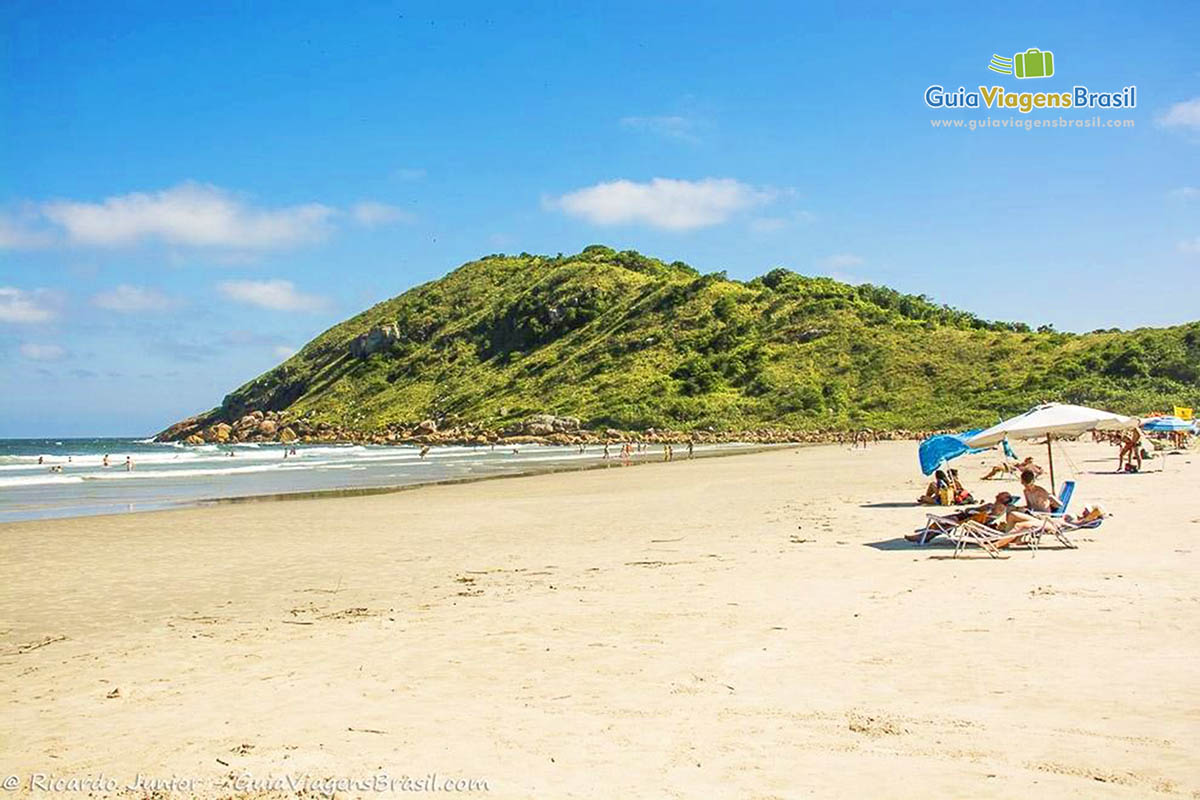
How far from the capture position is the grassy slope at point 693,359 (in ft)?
224

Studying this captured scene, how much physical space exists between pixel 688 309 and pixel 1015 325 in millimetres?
34060

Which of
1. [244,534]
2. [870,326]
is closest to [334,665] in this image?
[244,534]

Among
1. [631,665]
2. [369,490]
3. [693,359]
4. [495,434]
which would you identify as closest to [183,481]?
[369,490]

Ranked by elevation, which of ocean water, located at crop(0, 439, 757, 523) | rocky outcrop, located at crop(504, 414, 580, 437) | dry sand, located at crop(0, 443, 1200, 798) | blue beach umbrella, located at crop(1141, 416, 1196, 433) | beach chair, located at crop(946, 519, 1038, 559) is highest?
rocky outcrop, located at crop(504, 414, 580, 437)

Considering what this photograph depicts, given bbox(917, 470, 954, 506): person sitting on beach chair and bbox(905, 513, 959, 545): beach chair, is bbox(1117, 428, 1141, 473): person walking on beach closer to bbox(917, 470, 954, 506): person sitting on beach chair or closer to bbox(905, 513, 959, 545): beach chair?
bbox(917, 470, 954, 506): person sitting on beach chair

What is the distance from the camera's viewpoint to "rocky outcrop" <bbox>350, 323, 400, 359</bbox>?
127375mm

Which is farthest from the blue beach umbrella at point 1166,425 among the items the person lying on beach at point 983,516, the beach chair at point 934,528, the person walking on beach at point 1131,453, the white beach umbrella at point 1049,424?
the beach chair at point 934,528

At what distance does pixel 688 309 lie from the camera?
103 metres

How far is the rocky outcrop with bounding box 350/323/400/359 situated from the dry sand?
114 meters

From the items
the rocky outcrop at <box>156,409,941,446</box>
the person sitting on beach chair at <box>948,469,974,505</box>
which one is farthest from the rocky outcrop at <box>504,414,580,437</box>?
the person sitting on beach chair at <box>948,469,974,505</box>

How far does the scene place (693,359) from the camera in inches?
3632

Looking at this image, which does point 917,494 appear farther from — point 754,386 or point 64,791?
point 754,386

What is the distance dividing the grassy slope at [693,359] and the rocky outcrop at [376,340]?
170 cm

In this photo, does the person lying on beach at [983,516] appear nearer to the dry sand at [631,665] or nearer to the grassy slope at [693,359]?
the dry sand at [631,665]
